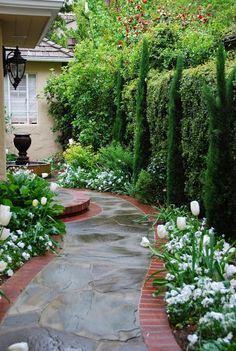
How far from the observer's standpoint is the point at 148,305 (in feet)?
12.3

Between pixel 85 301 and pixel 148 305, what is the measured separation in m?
0.53

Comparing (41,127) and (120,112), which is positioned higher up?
(120,112)

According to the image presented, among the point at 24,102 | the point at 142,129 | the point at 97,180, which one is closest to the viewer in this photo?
the point at 142,129

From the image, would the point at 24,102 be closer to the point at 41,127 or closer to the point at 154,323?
the point at 41,127

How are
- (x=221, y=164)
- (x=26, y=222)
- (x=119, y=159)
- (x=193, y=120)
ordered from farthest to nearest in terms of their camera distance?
(x=119, y=159) < (x=193, y=120) < (x=26, y=222) < (x=221, y=164)

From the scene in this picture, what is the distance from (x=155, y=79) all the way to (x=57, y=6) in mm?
4436

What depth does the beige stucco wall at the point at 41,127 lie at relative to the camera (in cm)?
1600

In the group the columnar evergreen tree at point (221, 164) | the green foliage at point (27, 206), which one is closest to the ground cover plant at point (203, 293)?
the columnar evergreen tree at point (221, 164)

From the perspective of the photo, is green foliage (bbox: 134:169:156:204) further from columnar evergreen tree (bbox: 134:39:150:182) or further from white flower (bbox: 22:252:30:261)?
white flower (bbox: 22:252:30:261)

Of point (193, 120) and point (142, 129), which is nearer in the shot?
point (193, 120)

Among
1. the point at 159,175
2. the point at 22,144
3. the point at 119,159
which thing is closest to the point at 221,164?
the point at 159,175

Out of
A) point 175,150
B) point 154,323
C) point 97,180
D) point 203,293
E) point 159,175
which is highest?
point 175,150

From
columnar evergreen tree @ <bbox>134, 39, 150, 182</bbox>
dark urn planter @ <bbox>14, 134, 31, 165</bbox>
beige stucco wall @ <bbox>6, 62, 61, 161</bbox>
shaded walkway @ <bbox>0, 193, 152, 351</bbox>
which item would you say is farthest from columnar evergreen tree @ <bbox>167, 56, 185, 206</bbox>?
beige stucco wall @ <bbox>6, 62, 61, 161</bbox>

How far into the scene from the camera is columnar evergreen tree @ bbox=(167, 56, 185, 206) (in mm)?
7406
